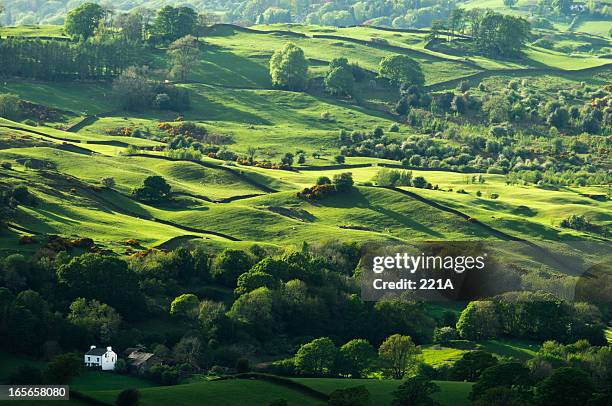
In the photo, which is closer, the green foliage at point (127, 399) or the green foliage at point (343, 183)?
the green foliage at point (127, 399)

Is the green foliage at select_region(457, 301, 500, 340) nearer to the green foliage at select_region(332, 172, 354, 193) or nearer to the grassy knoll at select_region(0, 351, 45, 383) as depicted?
the grassy knoll at select_region(0, 351, 45, 383)

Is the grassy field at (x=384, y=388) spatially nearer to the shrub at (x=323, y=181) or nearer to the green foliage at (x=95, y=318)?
the green foliage at (x=95, y=318)

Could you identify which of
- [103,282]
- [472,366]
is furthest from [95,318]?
[472,366]

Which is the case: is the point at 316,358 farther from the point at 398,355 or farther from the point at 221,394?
the point at 221,394

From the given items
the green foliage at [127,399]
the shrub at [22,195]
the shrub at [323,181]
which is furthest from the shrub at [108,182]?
the green foliage at [127,399]

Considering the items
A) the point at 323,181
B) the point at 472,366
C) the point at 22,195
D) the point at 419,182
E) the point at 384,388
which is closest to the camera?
the point at 384,388
